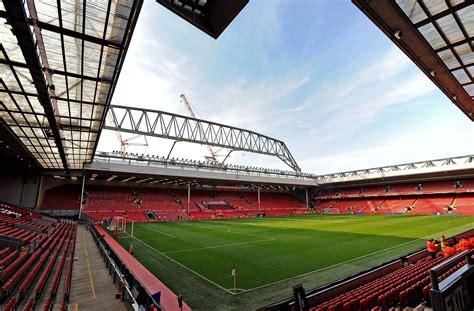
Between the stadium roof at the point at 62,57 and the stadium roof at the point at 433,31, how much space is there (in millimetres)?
6695

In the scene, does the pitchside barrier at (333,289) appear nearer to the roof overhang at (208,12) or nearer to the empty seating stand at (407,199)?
the roof overhang at (208,12)

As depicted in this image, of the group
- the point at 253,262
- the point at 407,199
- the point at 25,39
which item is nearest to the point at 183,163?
the point at 253,262

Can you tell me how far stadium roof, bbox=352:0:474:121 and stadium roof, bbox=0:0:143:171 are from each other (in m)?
6.69

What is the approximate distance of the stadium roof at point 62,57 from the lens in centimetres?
668

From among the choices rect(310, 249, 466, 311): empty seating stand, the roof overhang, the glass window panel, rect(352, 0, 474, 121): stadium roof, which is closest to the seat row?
rect(310, 249, 466, 311): empty seating stand

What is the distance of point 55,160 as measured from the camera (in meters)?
27.4

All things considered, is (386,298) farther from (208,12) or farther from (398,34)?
(208,12)

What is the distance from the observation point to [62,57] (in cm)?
905

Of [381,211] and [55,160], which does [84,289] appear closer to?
[55,160]

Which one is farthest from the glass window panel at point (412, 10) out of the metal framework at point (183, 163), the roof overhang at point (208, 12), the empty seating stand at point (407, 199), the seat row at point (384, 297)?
the empty seating stand at point (407, 199)

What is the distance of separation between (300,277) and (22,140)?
75.8 ft

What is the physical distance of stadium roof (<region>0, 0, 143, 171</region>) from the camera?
6.68 meters

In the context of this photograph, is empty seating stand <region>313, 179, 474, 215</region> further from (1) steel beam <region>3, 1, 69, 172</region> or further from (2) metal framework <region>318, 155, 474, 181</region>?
(1) steel beam <region>3, 1, 69, 172</region>

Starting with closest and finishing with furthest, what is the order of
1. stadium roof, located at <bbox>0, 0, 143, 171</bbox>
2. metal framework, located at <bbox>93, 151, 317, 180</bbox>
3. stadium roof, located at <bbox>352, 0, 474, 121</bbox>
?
stadium roof, located at <bbox>352, 0, 474, 121</bbox>, stadium roof, located at <bbox>0, 0, 143, 171</bbox>, metal framework, located at <bbox>93, 151, 317, 180</bbox>
